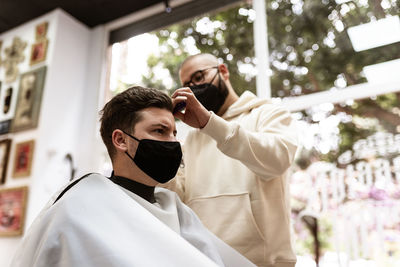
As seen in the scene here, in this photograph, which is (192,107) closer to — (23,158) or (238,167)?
(238,167)

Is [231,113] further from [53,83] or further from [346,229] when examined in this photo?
[53,83]

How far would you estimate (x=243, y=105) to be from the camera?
6.57 ft

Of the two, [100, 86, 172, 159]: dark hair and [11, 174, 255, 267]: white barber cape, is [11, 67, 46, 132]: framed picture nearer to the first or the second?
[100, 86, 172, 159]: dark hair

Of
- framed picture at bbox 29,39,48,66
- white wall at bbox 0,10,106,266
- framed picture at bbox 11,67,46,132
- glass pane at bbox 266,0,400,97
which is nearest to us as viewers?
glass pane at bbox 266,0,400,97

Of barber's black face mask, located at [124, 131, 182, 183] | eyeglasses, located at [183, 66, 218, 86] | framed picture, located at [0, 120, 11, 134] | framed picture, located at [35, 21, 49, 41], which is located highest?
framed picture, located at [35, 21, 49, 41]

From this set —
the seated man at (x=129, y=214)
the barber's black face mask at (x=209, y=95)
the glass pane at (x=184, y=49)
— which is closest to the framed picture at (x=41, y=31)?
the glass pane at (x=184, y=49)

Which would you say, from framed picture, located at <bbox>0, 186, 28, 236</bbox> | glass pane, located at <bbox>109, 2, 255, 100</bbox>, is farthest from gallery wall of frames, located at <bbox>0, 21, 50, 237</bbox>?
glass pane, located at <bbox>109, 2, 255, 100</bbox>

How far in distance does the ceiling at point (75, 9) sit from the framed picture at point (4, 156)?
1.24 meters

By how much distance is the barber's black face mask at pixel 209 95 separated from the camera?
6.38 ft

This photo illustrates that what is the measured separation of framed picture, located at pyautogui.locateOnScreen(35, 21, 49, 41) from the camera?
3.75 m

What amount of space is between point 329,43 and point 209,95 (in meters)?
1.35

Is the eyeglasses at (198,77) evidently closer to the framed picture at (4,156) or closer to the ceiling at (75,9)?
the ceiling at (75,9)

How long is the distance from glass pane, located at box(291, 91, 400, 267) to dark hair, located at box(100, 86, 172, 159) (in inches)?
58.9

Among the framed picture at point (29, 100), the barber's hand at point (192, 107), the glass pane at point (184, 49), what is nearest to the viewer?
the barber's hand at point (192, 107)
